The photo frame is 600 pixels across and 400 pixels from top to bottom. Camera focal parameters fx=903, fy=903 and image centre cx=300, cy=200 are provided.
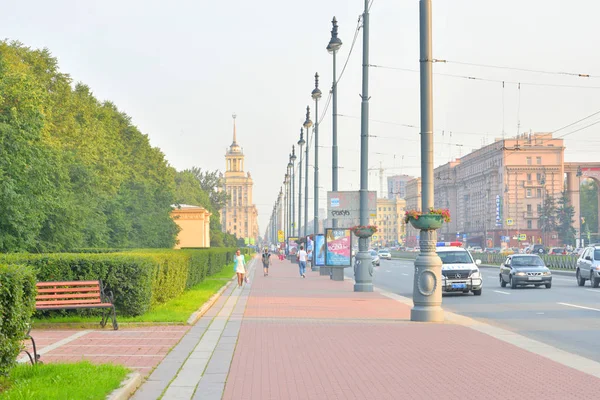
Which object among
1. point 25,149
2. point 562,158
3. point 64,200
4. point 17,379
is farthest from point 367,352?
point 562,158

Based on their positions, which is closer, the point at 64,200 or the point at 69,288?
the point at 69,288

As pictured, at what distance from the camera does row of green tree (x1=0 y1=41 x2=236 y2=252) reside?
137 feet

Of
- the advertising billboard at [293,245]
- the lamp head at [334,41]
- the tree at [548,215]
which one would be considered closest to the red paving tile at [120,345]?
the lamp head at [334,41]

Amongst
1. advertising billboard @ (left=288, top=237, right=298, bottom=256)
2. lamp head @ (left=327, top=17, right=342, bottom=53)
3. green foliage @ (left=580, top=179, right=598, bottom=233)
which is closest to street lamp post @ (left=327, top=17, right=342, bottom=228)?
lamp head @ (left=327, top=17, right=342, bottom=53)

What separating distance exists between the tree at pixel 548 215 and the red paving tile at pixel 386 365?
11126 centimetres

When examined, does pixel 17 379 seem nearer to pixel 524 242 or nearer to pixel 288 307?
pixel 288 307

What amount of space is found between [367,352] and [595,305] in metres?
14.3

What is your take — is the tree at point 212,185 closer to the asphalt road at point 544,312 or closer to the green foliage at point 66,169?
the green foliage at point 66,169

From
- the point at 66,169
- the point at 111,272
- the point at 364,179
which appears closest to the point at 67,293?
the point at 111,272

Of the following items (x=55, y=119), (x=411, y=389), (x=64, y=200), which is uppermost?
(x=55, y=119)

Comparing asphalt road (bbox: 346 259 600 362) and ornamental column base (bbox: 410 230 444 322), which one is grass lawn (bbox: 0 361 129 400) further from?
ornamental column base (bbox: 410 230 444 322)

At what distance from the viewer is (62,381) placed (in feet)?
31.4

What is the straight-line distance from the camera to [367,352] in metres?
14.1

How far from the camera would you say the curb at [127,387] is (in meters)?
9.13
